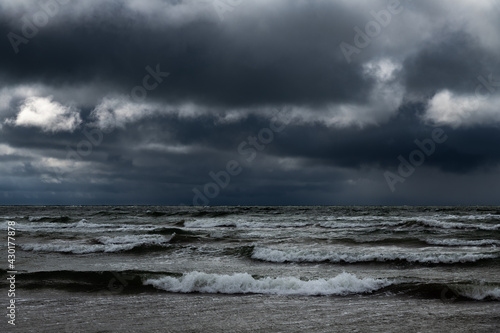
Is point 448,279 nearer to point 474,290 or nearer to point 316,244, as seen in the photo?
point 474,290

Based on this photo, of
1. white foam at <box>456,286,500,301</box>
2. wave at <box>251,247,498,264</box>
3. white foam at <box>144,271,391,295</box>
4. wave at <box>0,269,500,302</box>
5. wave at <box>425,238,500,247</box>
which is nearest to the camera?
white foam at <box>456,286,500,301</box>

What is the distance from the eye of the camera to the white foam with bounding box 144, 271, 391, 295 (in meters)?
10.6

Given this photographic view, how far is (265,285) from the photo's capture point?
11.1 m

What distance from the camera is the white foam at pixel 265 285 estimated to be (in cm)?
1065

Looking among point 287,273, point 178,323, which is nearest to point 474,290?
point 287,273

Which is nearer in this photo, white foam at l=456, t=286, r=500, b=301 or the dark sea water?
the dark sea water

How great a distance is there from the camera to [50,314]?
8.69 m

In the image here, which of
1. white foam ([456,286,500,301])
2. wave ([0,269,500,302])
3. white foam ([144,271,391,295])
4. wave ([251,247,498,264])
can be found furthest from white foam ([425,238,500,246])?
white foam ([144,271,391,295])

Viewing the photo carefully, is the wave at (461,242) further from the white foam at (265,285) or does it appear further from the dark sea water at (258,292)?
the white foam at (265,285)

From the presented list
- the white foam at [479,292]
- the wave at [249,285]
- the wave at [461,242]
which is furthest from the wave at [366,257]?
the white foam at [479,292]

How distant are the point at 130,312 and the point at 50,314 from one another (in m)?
1.62

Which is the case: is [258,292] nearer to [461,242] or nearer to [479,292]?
[479,292]

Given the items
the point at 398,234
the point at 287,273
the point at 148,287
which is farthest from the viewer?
the point at 398,234

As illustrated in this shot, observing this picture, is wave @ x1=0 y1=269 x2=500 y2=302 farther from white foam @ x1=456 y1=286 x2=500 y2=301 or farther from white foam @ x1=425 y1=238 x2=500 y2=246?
white foam @ x1=425 y1=238 x2=500 y2=246
